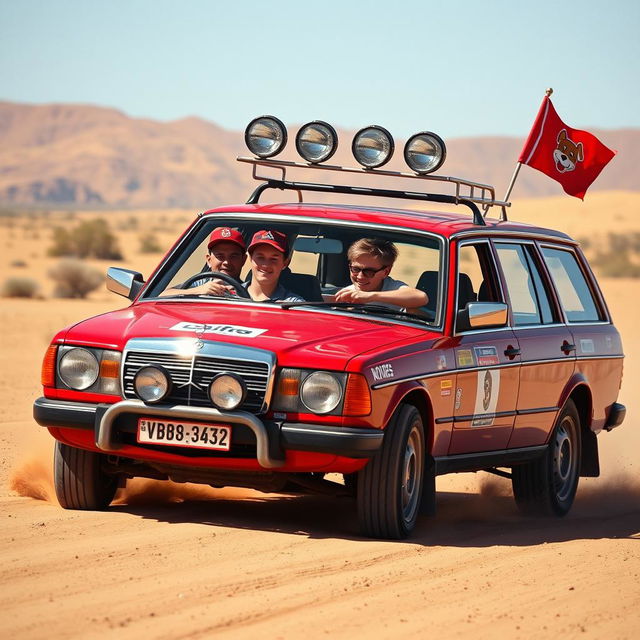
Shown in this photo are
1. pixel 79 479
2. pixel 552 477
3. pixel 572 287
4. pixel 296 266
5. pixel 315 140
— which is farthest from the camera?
pixel 572 287

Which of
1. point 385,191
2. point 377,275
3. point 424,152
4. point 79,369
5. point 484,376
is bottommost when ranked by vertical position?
point 484,376

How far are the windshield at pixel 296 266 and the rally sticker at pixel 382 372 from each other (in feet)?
2.77

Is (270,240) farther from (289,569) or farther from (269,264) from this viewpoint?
(289,569)

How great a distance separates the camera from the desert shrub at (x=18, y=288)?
3152 cm

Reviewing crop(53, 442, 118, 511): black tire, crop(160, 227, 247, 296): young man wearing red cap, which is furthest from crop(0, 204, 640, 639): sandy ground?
crop(160, 227, 247, 296): young man wearing red cap

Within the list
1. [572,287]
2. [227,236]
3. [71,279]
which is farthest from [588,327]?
[71,279]

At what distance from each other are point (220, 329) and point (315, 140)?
2140mm

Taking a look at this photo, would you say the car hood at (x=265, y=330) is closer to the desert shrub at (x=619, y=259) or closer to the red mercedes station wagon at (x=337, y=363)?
the red mercedes station wagon at (x=337, y=363)

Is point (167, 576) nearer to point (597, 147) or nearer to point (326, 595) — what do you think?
point (326, 595)

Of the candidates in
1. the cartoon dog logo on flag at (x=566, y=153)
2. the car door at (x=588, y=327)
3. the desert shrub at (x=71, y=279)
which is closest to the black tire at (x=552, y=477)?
the car door at (x=588, y=327)

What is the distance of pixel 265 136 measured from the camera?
8797 mm

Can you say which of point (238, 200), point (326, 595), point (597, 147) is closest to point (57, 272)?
point (597, 147)

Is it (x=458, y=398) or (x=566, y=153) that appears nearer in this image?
(x=458, y=398)

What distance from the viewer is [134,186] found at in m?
195
